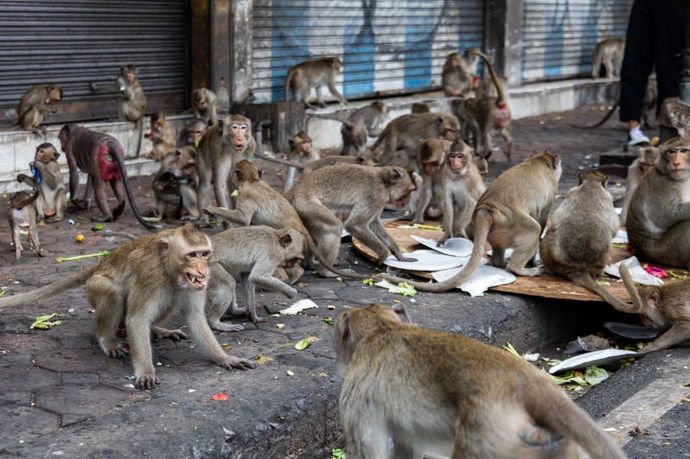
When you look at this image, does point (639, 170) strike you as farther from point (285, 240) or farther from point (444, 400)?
point (444, 400)

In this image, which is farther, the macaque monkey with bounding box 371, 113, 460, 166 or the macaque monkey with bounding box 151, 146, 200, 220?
the macaque monkey with bounding box 371, 113, 460, 166

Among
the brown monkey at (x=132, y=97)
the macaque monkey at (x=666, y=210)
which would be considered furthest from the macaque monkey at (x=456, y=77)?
the macaque monkey at (x=666, y=210)

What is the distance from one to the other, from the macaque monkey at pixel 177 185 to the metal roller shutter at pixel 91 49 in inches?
109

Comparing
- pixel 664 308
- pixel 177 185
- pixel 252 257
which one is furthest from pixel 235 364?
pixel 177 185

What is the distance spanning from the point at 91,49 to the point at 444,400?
932 cm

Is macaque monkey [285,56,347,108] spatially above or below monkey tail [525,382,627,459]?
above

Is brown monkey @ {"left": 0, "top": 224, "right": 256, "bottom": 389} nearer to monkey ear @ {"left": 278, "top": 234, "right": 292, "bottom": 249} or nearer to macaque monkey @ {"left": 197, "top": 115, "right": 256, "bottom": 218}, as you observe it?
monkey ear @ {"left": 278, "top": 234, "right": 292, "bottom": 249}

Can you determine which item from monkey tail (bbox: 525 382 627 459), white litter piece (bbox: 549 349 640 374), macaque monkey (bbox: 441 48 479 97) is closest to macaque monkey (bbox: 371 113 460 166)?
white litter piece (bbox: 549 349 640 374)

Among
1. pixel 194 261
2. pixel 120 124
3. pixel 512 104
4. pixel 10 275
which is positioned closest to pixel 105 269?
pixel 194 261

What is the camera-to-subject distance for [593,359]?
21.9 ft

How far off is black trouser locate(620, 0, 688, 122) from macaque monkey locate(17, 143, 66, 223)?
734 cm

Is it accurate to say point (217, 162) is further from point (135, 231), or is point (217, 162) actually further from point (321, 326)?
point (321, 326)

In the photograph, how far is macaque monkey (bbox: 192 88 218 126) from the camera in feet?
40.5

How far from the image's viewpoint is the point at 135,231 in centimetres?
934
